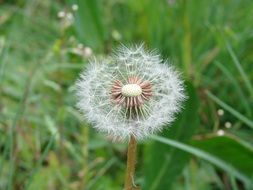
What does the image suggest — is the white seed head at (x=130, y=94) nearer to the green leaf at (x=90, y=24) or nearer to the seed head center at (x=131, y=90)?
the seed head center at (x=131, y=90)

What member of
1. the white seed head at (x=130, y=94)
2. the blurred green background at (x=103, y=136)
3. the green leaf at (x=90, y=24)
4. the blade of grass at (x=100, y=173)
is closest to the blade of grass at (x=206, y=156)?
the blurred green background at (x=103, y=136)

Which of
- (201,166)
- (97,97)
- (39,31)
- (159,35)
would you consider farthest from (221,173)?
(39,31)

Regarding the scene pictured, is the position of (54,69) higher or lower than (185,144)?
higher

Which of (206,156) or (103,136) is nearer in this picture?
(206,156)

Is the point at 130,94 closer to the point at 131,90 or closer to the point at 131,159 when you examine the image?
the point at 131,90

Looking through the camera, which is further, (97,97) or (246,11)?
(246,11)

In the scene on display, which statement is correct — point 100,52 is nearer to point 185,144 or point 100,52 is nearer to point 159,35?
point 159,35

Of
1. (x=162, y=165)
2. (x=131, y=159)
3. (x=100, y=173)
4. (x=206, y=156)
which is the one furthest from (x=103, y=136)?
(x=131, y=159)
